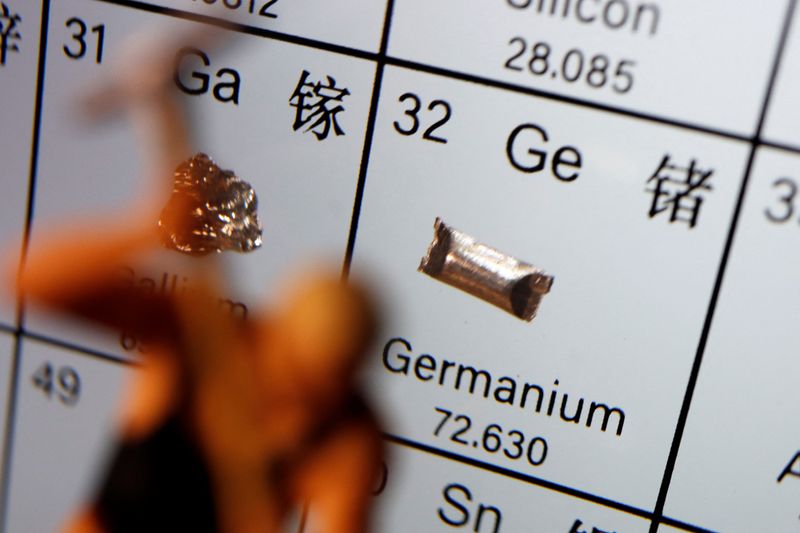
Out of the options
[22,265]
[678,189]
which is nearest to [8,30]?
[22,265]

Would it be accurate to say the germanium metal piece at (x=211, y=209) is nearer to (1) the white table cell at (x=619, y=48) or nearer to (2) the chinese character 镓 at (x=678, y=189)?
(1) the white table cell at (x=619, y=48)

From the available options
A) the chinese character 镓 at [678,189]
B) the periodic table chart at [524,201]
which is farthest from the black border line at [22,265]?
the chinese character 镓 at [678,189]

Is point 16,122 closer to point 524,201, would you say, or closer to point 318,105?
point 318,105

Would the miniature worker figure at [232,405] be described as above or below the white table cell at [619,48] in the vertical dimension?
below

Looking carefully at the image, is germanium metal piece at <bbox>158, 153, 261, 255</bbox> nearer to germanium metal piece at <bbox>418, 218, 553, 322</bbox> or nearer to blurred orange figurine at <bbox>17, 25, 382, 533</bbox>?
blurred orange figurine at <bbox>17, 25, 382, 533</bbox>

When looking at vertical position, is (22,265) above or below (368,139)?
below

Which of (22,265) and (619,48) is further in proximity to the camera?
(22,265)

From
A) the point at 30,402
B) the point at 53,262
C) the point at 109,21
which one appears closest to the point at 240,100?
the point at 109,21

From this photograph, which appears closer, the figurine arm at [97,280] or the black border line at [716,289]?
the black border line at [716,289]
